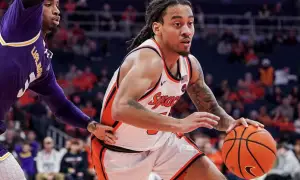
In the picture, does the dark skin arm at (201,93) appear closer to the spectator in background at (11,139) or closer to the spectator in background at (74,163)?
the spectator in background at (74,163)

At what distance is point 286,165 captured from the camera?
11312 millimetres

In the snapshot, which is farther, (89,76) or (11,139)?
(89,76)

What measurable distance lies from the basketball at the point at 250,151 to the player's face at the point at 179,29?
81 cm

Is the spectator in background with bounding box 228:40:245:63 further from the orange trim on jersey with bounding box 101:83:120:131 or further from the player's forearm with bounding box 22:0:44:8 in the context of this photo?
the player's forearm with bounding box 22:0:44:8

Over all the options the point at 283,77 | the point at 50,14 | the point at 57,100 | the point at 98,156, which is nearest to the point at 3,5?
the point at 283,77

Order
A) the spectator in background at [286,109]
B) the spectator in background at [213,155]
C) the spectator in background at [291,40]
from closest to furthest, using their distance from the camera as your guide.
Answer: the spectator in background at [213,155] → the spectator in background at [286,109] → the spectator in background at [291,40]

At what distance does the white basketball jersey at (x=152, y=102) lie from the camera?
178 inches

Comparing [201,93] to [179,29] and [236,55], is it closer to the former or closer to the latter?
[179,29]

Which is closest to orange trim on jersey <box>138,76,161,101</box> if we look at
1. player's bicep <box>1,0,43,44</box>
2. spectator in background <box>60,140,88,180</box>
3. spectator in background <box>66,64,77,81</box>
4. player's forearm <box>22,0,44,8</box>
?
player's bicep <box>1,0,43,44</box>

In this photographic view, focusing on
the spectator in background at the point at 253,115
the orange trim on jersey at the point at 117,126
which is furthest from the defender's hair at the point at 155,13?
the spectator in background at the point at 253,115

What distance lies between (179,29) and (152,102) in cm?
62

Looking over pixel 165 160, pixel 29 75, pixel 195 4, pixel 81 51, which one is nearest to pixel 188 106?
pixel 81 51

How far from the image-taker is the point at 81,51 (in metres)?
17.4

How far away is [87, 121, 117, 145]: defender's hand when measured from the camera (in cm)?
480
